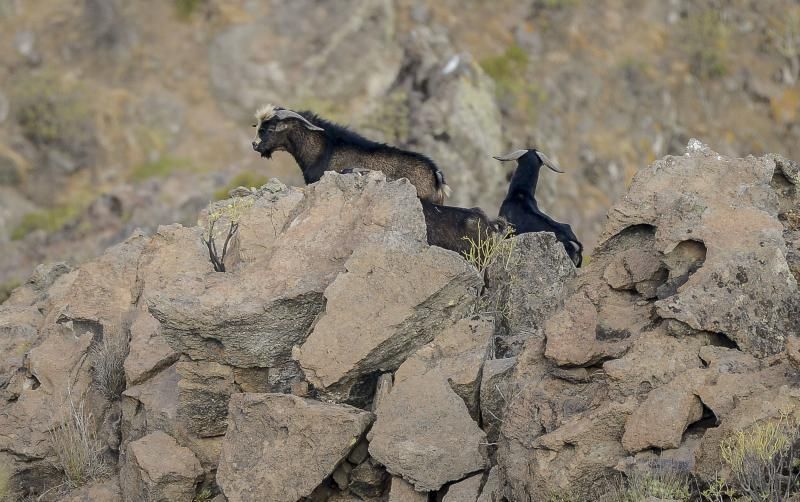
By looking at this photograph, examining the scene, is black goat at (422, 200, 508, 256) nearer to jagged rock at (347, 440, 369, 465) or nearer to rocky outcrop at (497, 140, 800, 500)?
rocky outcrop at (497, 140, 800, 500)

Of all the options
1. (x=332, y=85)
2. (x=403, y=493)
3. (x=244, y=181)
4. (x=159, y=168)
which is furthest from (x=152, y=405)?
(x=332, y=85)

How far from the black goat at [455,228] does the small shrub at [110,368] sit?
2.94 metres

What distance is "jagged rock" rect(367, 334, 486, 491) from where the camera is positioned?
743cm

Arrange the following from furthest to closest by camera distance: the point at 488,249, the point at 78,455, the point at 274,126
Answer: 1. the point at 274,126
2. the point at 488,249
3. the point at 78,455

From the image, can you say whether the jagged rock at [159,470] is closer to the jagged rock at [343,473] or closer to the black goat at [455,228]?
the jagged rock at [343,473]

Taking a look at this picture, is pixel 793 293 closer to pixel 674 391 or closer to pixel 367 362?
pixel 674 391

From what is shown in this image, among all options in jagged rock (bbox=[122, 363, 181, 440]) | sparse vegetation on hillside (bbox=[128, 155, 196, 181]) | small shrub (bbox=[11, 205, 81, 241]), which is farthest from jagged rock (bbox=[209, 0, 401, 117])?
jagged rock (bbox=[122, 363, 181, 440])

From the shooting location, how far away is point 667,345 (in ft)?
23.6

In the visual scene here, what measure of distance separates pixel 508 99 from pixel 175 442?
69.5 ft

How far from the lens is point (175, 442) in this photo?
28.1ft

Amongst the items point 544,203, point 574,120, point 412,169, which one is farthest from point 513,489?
point 574,120

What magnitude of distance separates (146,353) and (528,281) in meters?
3.25

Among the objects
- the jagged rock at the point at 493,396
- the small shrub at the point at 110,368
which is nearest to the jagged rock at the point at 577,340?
the jagged rock at the point at 493,396

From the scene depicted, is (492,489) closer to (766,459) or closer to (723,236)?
(766,459)
